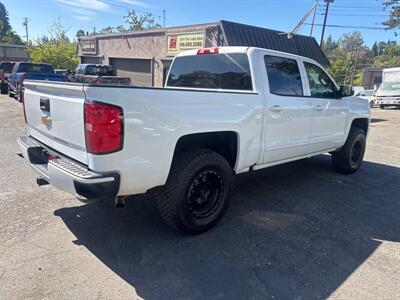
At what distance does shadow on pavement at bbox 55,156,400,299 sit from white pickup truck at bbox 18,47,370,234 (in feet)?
1.24

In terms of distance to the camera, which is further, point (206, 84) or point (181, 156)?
point (206, 84)

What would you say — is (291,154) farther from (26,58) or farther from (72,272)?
(26,58)

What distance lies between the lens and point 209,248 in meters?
3.24

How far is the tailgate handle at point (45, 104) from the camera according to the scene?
10.2ft

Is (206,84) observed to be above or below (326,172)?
above

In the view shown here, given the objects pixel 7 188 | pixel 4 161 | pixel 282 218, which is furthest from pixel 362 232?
pixel 4 161

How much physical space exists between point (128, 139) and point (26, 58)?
50649mm

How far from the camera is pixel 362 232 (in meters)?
3.76

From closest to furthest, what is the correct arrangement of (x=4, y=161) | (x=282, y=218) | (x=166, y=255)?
(x=166, y=255) < (x=282, y=218) < (x=4, y=161)

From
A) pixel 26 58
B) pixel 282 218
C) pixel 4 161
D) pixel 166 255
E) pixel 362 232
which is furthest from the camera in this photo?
pixel 26 58

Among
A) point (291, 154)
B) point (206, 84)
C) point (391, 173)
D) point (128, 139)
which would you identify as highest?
point (206, 84)

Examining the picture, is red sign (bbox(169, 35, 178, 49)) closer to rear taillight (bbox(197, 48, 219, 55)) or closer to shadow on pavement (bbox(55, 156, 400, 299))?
rear taillight (bbox(197, 48, 219, 55))

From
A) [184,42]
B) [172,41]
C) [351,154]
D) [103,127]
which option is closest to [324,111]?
[351,154]

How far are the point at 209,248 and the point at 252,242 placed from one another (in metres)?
0.49
